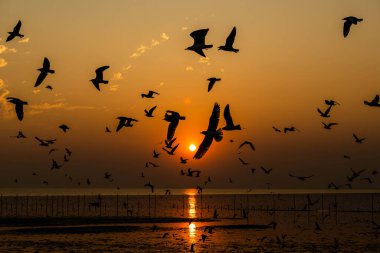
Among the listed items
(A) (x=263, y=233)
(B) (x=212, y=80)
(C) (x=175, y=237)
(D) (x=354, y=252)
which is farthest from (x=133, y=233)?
(B) (x=212, y=80)

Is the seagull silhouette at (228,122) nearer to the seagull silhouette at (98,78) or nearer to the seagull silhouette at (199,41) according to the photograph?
the seagull silhouette at (199,41)

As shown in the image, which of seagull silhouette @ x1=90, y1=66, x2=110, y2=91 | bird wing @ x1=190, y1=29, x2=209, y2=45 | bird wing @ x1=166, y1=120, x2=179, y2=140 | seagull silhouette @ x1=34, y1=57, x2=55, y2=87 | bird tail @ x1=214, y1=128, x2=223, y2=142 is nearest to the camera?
bird tail @ x1=214, y1=128, x2=223, y2=142

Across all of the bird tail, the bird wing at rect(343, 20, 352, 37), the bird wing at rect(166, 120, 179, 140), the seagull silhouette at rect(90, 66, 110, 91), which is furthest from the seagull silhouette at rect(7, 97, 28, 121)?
the bird wing at rect(343, 20, 352, 37)

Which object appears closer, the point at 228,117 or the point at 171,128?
the point at 228,117

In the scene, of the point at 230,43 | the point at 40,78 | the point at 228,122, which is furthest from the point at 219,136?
the point at 40,78

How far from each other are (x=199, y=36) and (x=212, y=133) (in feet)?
16.9

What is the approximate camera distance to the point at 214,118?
27938mm

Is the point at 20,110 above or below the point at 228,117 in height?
above

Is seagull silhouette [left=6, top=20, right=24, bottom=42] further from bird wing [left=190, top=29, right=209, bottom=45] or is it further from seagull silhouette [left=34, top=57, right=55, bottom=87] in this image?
bird wing [left=190, top=29, right=209, bottom=45]

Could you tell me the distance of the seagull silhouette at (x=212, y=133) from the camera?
88.4 feet

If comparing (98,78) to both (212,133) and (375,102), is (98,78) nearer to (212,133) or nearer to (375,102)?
(212,133)

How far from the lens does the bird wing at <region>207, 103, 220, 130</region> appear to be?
27.8 metres

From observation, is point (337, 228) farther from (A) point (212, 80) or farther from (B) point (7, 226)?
(A) point (212, 80)

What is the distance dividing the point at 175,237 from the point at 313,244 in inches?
699
